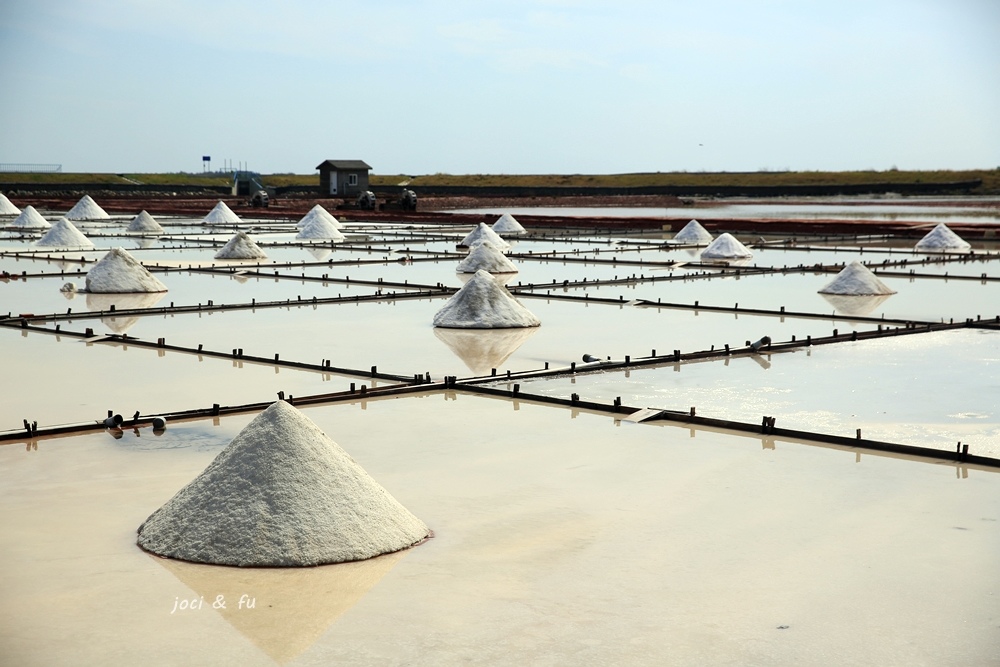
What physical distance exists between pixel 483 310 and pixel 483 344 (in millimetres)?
1039

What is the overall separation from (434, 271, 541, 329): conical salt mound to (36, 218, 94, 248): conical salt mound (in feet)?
50.9

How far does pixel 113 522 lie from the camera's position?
5.49 metres

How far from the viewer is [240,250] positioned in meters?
22.3

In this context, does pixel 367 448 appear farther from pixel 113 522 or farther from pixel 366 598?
pixel 366 598

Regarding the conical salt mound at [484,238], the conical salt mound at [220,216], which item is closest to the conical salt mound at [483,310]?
the conical salt mound at [484,238]

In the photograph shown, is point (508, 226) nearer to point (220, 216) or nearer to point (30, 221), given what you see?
point (220, 216)

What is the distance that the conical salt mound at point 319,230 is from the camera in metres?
29.7

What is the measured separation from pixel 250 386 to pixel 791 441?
3.95 metres

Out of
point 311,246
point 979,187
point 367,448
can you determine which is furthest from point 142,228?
point 979,187

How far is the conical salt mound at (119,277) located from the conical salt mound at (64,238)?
33.1 ft

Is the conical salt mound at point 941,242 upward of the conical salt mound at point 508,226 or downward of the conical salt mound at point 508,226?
downward

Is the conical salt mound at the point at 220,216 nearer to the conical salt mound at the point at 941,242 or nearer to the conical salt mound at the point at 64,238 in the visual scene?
the conical salt mound at the point at 64,238

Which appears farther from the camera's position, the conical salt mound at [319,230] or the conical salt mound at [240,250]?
the conical salt mound at [319,230]

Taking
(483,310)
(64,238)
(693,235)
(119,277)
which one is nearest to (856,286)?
(483,310)
